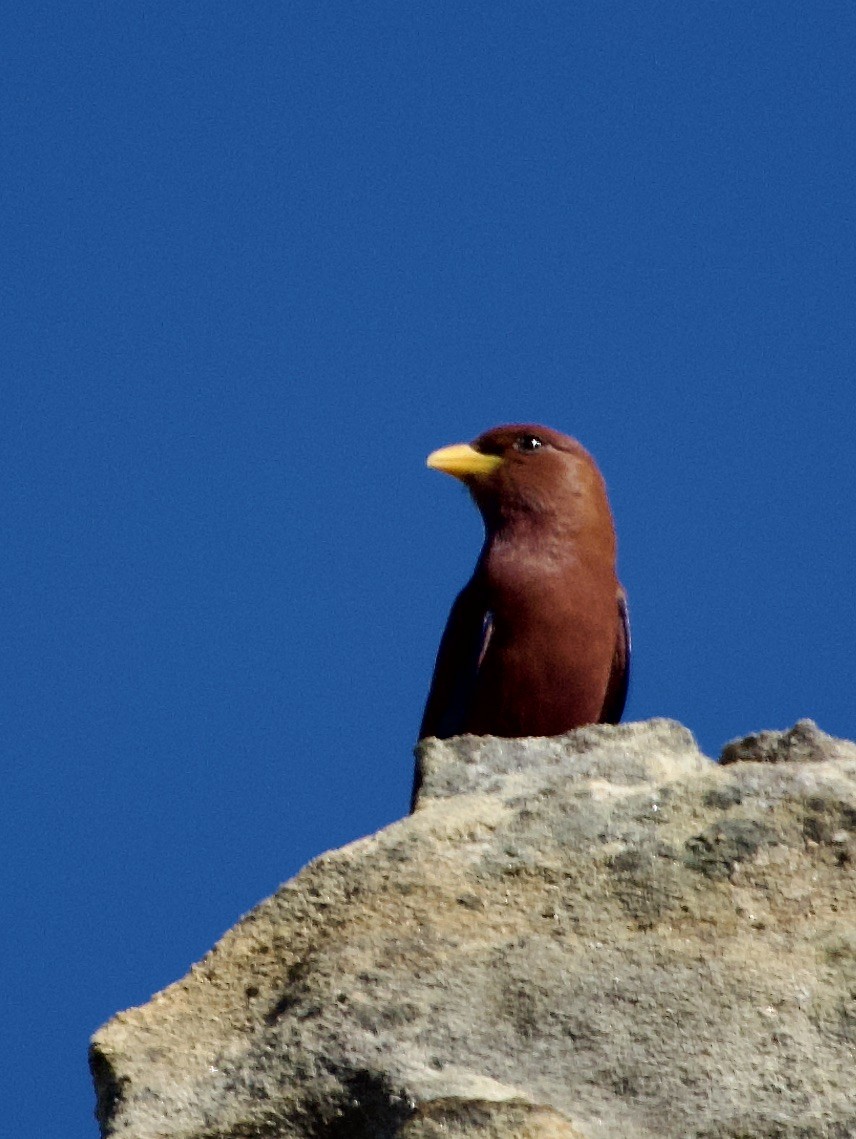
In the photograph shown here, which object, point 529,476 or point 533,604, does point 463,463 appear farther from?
point 533,604

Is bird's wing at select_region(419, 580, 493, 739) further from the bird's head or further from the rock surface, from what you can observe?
the rock surface

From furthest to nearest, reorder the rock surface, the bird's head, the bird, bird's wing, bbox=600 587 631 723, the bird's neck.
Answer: bird's wing, bbox=600 587 631 723, the bird's head, the bird's neck, the bird, the rock surface

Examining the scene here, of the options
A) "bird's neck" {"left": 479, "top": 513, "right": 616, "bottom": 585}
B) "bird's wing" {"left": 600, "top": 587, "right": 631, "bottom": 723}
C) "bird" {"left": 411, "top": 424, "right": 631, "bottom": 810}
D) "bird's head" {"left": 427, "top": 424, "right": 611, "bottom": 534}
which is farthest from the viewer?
"bird's wing" {"left": 600, "top": 587, "right": 631, "bottom": 723}

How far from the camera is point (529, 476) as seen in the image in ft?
22.2

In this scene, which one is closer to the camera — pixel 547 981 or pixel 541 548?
pixel 547 981

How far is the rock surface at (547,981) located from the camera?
269cm

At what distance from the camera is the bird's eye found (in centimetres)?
691

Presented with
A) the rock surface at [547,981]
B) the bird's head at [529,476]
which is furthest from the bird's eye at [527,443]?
the rock surface at [547,981]

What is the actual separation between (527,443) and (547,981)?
4178 millimetres

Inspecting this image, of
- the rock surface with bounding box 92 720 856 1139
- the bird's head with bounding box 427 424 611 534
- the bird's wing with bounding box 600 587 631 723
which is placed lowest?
the rock surface with bounding box 92 720 856 1139

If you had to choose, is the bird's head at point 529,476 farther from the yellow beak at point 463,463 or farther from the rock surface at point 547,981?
the rock surface at point 547,981

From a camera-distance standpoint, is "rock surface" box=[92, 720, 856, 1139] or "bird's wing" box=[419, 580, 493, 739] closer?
"rock surface" box=[92, 720, 856, 1139]

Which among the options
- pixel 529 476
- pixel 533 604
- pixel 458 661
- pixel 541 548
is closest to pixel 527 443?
pixel 529 476

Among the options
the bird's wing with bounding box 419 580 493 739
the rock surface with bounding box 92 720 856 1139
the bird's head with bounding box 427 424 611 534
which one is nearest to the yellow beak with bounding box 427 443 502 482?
the bird's head with bounding box 427 424 611 534
